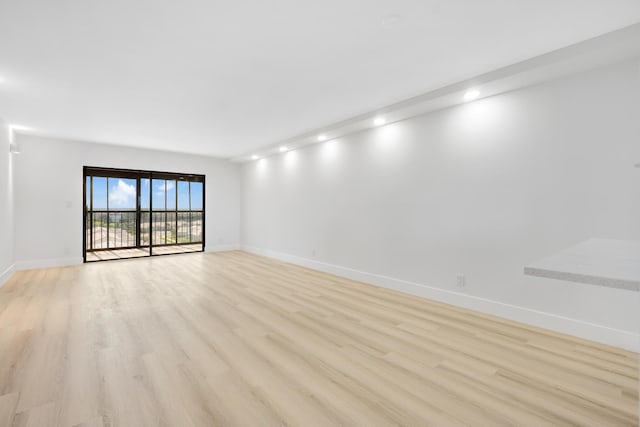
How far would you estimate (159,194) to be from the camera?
7.56 m

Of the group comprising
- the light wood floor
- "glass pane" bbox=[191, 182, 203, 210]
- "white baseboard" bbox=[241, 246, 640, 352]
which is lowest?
the light wood floor

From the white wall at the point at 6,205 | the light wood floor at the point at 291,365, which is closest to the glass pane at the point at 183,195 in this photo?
the white wall at the point at 6,205

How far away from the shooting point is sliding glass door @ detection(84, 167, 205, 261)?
6828mm

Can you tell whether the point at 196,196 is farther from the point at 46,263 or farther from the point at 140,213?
the point at 46,263

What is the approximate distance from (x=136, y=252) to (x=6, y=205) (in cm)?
290

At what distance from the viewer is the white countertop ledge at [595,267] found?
100 centimetres

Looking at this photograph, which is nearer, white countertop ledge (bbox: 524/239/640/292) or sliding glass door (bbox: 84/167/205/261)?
white countertop ledge (bbox: 524/239/640/292)

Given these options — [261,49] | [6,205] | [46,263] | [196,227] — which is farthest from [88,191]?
[261,49]

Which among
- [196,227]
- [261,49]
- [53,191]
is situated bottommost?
[196,227]

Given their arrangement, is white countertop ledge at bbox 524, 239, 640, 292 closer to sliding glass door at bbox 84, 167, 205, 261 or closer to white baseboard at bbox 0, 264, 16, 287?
white baseboard at bbox 0, 264, 16, 287

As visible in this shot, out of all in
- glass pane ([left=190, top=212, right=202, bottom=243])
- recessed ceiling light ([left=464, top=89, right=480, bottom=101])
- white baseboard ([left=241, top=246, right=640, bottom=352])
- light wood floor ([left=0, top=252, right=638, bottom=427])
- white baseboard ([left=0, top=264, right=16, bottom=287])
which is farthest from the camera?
glass pane ([left=190, top=212, right=202, bottom=243])

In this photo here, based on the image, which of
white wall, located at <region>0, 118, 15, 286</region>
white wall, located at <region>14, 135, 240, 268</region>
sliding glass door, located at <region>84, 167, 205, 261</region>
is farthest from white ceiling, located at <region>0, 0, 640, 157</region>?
sliding glass door, located at <region>84, 167, 205, 261</region>

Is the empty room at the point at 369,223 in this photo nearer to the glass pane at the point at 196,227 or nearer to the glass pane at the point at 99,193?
the glass pane at the point at 99,193

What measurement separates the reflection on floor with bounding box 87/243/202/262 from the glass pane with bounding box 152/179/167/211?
3.60 ft
